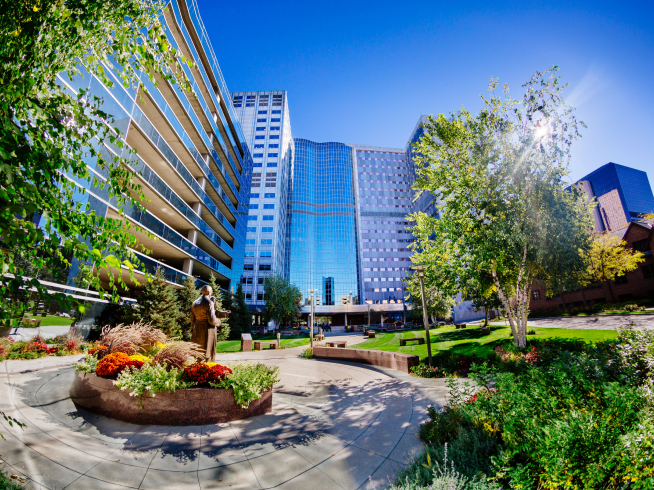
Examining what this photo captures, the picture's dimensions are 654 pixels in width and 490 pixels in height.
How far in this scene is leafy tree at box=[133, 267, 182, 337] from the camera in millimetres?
22344

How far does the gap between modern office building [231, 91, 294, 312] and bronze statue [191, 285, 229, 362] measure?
194 ft

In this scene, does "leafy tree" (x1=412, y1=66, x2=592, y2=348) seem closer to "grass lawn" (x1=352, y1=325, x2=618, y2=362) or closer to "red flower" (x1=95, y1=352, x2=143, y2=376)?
"grass lawn" (x1=352, y1=325, x2=618, y2=362)

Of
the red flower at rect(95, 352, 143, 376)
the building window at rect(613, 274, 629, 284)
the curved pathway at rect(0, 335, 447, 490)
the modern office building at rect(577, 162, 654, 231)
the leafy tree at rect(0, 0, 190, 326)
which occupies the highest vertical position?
the modern office building at rect(577, 162, 654, 231)

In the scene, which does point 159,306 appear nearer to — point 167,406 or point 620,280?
point 167,406

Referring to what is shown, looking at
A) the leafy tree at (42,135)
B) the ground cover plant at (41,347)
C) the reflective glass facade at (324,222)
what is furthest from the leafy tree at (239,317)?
the reflective glass facade at (324,222)

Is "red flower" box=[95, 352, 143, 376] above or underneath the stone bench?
above

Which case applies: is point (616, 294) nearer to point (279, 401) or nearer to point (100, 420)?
point (279, 401)

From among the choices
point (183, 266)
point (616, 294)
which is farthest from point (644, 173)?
point (183, 266)

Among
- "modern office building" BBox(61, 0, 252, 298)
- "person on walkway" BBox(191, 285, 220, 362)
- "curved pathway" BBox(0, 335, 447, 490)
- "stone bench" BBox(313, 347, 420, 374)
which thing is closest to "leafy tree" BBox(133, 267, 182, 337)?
"modern office building" BBox(61, 0, 252, 298)

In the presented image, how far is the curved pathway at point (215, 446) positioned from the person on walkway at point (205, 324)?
3.05 metres

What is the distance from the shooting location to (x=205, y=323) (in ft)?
31.8

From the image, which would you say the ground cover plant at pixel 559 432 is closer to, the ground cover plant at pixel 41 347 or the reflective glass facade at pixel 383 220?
the ground cover plant at pixel 41 347

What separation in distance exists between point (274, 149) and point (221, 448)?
298ft

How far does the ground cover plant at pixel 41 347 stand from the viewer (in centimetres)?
1275
